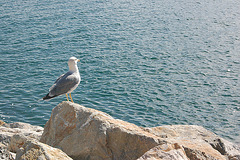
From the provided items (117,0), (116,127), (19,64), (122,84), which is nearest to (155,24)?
(117,0)

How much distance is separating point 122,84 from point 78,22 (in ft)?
59.5

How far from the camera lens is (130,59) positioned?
1156 inches

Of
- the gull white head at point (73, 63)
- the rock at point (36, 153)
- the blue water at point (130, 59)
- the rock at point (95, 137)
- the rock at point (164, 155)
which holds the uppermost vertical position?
the gull white head at point (73, 63)

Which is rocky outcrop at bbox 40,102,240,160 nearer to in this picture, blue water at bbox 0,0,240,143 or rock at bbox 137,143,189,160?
rock at bbox 137,143,189,160

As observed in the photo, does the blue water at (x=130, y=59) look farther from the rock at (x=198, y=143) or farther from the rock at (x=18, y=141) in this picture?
the rock at (x=18, y=141)

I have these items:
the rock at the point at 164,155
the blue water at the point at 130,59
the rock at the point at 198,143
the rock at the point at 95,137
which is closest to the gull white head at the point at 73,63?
the rock at the point at 95,137

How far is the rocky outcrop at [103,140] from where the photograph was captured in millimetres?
9578

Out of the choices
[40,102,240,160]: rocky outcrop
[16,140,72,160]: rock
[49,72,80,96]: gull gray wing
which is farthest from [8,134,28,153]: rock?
[49,72,80,96]: gull gray wing

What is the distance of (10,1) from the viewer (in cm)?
4784

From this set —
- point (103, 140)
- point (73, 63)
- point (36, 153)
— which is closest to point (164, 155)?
point (103, 140)

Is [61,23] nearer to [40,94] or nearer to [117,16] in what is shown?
[117,16]

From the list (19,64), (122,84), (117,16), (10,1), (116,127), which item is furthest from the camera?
(10,1)

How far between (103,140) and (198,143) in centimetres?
344

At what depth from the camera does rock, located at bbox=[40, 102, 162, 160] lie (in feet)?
32.0
